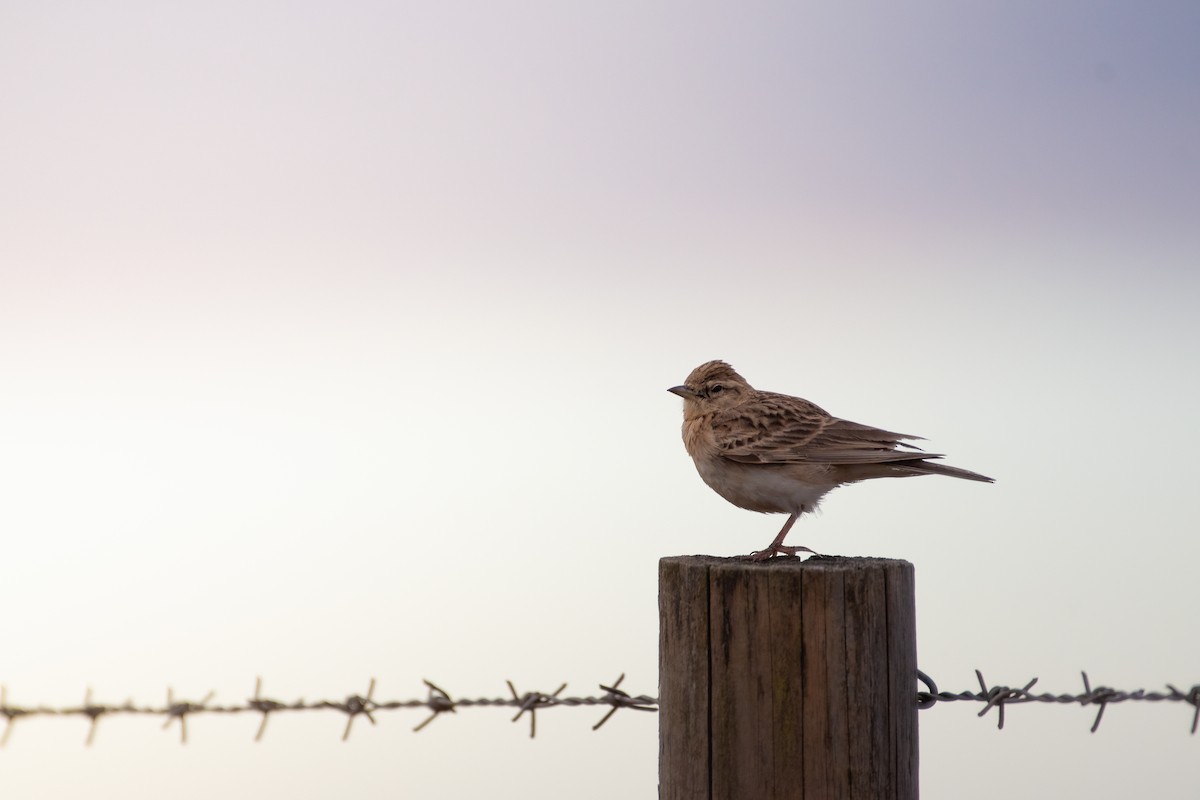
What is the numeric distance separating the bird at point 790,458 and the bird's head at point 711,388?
50 centimetres

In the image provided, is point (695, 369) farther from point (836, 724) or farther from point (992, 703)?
point (836, 724)

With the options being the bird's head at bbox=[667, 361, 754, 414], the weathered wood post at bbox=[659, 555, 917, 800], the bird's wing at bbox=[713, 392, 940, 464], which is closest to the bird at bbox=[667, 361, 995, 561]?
the bird's wing at bbox=[713, 392, 940, 464]

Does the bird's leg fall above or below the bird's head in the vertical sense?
below

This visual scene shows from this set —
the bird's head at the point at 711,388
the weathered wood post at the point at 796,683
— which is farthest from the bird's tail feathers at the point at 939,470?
the weathered wood post at the point at 796,683

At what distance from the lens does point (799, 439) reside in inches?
269

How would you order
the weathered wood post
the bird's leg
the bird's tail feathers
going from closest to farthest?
the weathered wood post → the bird's leg → the bird's tail feathers

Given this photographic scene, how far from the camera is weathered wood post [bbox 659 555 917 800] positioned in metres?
3.78

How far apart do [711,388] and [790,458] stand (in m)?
1.23

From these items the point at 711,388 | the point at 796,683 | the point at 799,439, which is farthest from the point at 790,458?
the point at 796,683

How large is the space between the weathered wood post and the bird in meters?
2.49

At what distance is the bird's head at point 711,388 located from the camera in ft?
25.2

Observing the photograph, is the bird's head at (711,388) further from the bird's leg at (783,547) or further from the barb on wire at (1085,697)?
the barb on wire at (1085,697)

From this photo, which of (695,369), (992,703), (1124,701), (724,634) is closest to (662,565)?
(724,634)

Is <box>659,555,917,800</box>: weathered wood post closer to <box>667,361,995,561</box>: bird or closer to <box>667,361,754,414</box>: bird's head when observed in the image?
<box>667,361,995,561</box>: bird
